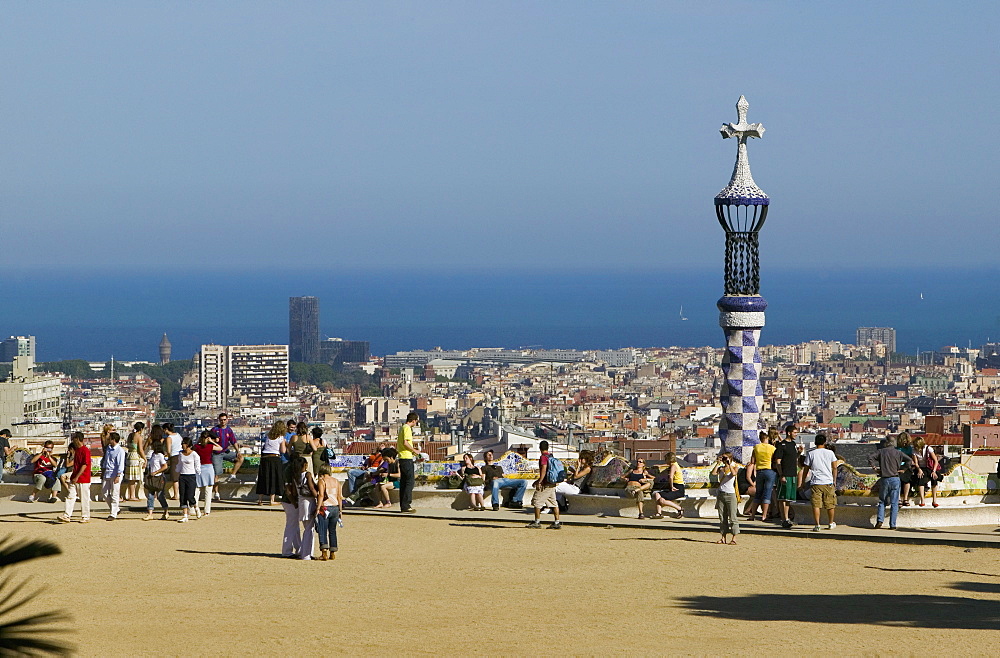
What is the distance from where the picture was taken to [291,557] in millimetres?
14789

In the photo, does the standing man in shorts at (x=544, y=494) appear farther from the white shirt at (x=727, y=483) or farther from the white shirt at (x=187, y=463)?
the white shirt at (x=187, y=463)

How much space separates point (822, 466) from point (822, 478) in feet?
0.38

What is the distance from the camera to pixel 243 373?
140 meters

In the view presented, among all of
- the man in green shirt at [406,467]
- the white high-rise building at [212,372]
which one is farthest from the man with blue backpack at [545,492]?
the white high-rise building at [212,372]

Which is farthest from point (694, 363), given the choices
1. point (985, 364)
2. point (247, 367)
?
point (247, 367)

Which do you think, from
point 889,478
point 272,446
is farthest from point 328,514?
point 889,478

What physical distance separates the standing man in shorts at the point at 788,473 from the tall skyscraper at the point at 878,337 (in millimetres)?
156584

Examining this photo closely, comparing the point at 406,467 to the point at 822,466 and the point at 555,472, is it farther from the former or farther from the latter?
the point at 822,466

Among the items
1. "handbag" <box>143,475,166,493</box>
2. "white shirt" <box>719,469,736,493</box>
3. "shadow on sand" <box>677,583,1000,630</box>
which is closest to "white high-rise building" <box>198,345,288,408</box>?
"handbag" <box>143,475,166,493</box>

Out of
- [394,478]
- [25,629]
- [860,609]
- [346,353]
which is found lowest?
[860,609]

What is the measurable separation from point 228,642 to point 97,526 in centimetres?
641

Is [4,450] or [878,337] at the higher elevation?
[878,337]

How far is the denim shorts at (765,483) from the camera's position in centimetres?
1666

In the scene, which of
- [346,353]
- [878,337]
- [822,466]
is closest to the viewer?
[822,466]
